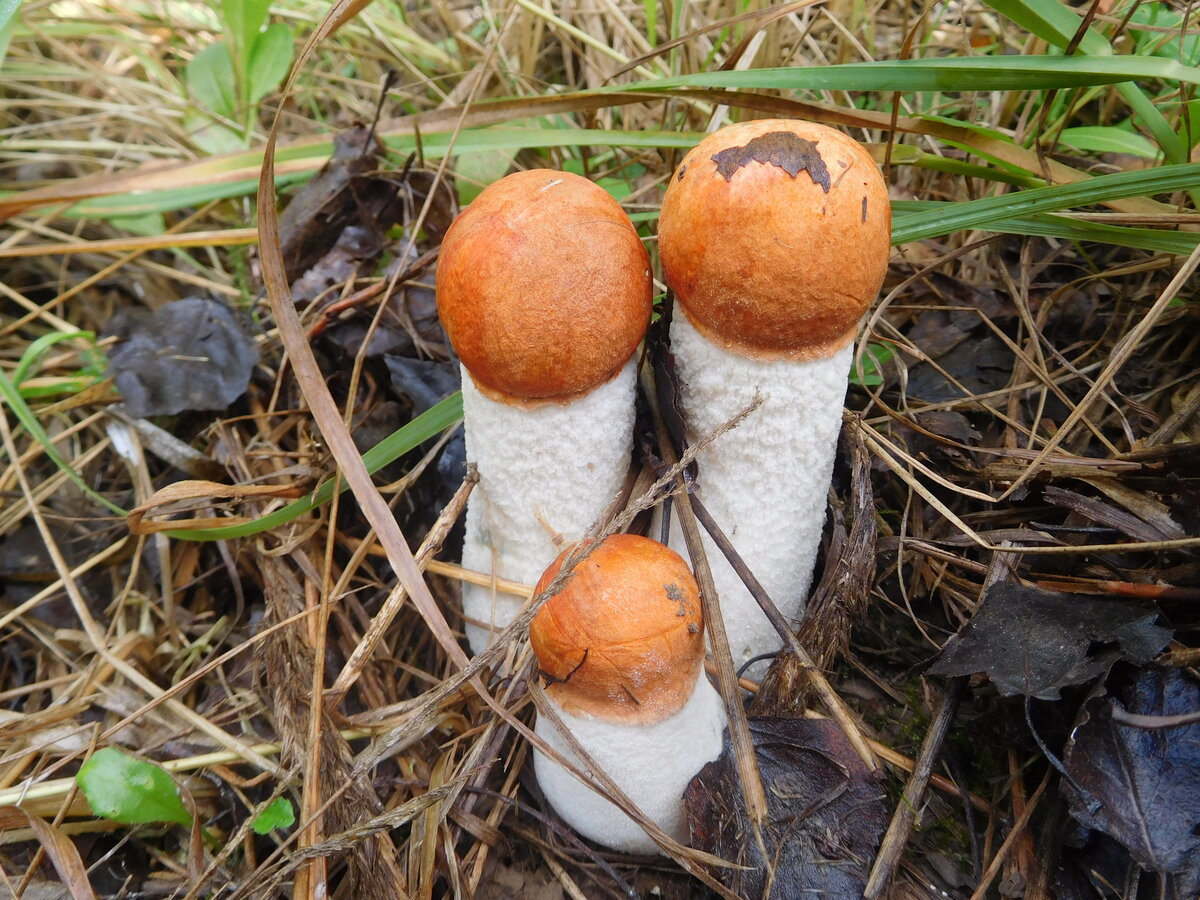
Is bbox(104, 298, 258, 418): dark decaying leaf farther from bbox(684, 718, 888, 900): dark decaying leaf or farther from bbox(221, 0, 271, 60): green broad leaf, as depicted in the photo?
bbox(684, 718, 888, 900): dark decaying leaf

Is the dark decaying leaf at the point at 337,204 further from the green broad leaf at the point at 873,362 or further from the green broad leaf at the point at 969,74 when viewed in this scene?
the green broad leaf at the point at 873,362

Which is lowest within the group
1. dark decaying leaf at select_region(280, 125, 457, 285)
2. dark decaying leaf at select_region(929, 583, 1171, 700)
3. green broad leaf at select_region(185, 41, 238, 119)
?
dark decaying leaf at select_region(929, 583, 1171, 700)

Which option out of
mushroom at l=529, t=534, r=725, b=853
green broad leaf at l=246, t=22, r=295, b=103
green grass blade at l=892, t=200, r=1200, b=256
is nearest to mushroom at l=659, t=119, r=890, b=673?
mushroom at l=529, t=534, r=725, b=853

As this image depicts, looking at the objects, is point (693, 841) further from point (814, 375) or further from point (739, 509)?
point (814, 375)

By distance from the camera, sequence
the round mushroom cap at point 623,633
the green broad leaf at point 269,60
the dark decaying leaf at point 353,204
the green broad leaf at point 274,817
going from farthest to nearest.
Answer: the green broad leaf at point 269,60, the dark decaying leaf at point 353,204, the green broad leaf at point 274,817, the round mushroom cap at point 623,633

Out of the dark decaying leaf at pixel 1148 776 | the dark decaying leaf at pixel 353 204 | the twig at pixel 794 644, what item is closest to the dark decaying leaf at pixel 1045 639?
the dark decaying leaf at pixel 1148 776

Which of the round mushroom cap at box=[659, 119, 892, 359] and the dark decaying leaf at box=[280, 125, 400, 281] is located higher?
the round mushroom cap at box=[659, 119, 892, 359]
